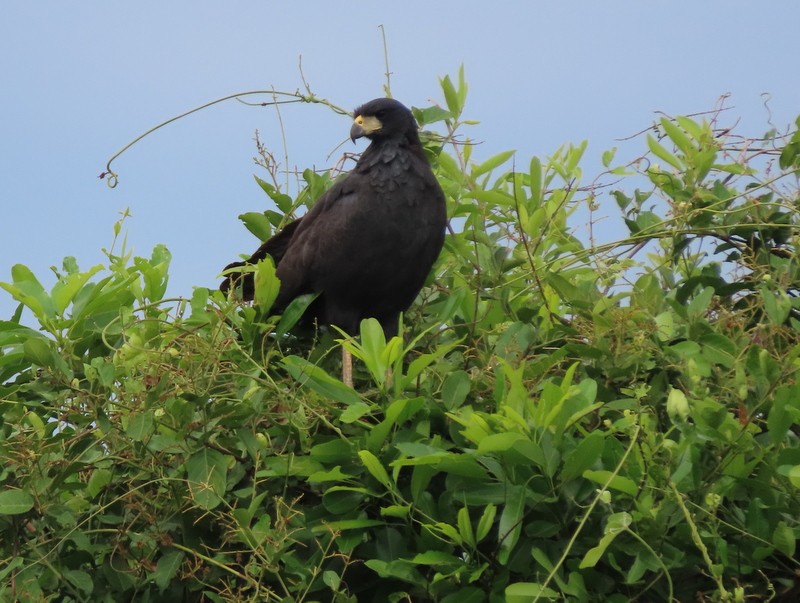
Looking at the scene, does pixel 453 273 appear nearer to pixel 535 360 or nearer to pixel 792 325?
pixel 535 360

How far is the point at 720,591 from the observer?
102 inches

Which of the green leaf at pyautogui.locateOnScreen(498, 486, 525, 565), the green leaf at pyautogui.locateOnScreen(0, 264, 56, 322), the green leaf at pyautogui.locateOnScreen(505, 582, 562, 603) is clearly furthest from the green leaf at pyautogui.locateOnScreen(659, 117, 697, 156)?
the green leaf at pyautogui.locateOnScreen(0, 264, 56, 322)

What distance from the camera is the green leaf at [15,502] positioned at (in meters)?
3.00

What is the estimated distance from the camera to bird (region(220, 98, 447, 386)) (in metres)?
4.47

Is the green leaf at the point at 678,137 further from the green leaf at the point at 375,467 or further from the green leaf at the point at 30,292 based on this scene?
the green leaf at the point at 30,292

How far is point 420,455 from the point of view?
2.80m

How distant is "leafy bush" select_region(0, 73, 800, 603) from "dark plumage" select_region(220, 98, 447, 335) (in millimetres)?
781

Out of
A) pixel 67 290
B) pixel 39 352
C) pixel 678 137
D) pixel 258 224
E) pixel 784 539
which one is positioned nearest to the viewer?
pixel 784 539

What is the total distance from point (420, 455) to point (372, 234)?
1915mm

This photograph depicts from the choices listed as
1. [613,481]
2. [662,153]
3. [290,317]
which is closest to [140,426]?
[290,317]

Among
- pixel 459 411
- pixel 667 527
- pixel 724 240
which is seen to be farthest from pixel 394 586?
pixel 724 240

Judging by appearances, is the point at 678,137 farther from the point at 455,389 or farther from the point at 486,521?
the point at 486,521

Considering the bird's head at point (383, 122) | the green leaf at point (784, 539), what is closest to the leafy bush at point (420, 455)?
the green leaf at point (784, 539)

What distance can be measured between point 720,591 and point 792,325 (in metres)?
1.08
